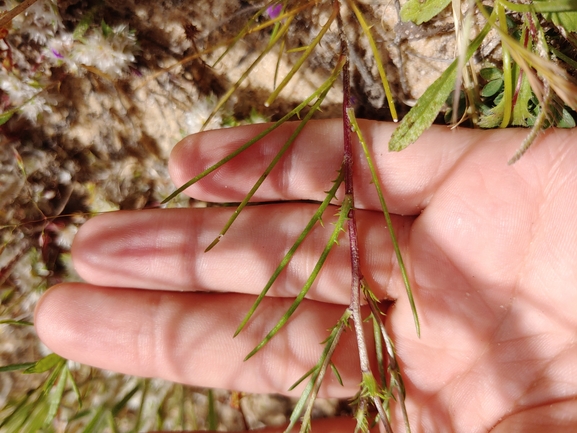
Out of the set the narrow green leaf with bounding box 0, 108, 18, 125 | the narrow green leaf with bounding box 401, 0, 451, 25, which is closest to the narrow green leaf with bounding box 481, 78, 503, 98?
the narrow green leaf with bounding box 401, 0, 451, 25

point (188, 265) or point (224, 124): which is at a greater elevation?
point (224, 124)

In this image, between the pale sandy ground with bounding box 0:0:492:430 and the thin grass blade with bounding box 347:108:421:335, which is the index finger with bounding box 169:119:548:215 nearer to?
the thin grass blade with bounding box 347:108:421:335

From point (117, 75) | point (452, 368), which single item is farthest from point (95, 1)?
point (452, 368)

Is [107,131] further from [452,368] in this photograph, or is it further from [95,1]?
[452,368]

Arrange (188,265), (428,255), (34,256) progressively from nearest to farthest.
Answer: (428,255) < (188,265) < (34,256)

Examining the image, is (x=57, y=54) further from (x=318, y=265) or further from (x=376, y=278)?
(x=376, y=278)

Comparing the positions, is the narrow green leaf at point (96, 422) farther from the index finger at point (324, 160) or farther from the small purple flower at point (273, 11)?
the small purple flower at point (273, 11)
